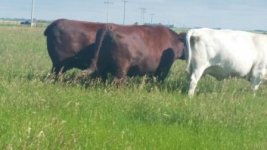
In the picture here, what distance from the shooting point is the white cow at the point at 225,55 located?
1262cm

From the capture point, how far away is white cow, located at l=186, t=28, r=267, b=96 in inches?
497

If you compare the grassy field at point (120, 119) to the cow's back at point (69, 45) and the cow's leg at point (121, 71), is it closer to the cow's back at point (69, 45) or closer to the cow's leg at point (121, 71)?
the cow's leg at point (121, 71)

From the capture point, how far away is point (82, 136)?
654 centimetres

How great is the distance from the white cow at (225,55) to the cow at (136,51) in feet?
3.07

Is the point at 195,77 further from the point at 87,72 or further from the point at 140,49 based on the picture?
the point at 87,72

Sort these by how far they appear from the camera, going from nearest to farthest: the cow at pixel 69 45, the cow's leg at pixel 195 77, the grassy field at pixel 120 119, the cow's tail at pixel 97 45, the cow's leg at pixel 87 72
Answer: the grassy field at pixel 120 119
the cow's leg at pixel 87 72
the cow's leg at pixel 195 77
the cow's tail at pixel 97 45
the cow at pixel 69 45

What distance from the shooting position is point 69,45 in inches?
514

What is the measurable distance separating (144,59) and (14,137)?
7627 millimetres

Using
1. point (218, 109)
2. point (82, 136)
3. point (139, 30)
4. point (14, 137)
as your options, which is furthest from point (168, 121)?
point (139, 30)

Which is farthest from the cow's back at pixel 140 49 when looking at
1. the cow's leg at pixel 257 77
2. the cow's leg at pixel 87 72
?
the cow's leg at pixel 257 77

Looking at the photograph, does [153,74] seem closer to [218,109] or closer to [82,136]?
[218,109]

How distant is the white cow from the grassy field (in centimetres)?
157

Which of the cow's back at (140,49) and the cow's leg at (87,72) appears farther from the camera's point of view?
the cow's back at (140,49)

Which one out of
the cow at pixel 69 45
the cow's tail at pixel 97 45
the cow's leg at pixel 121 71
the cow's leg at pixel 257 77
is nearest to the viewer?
the cow's leg at pixel 121 71
